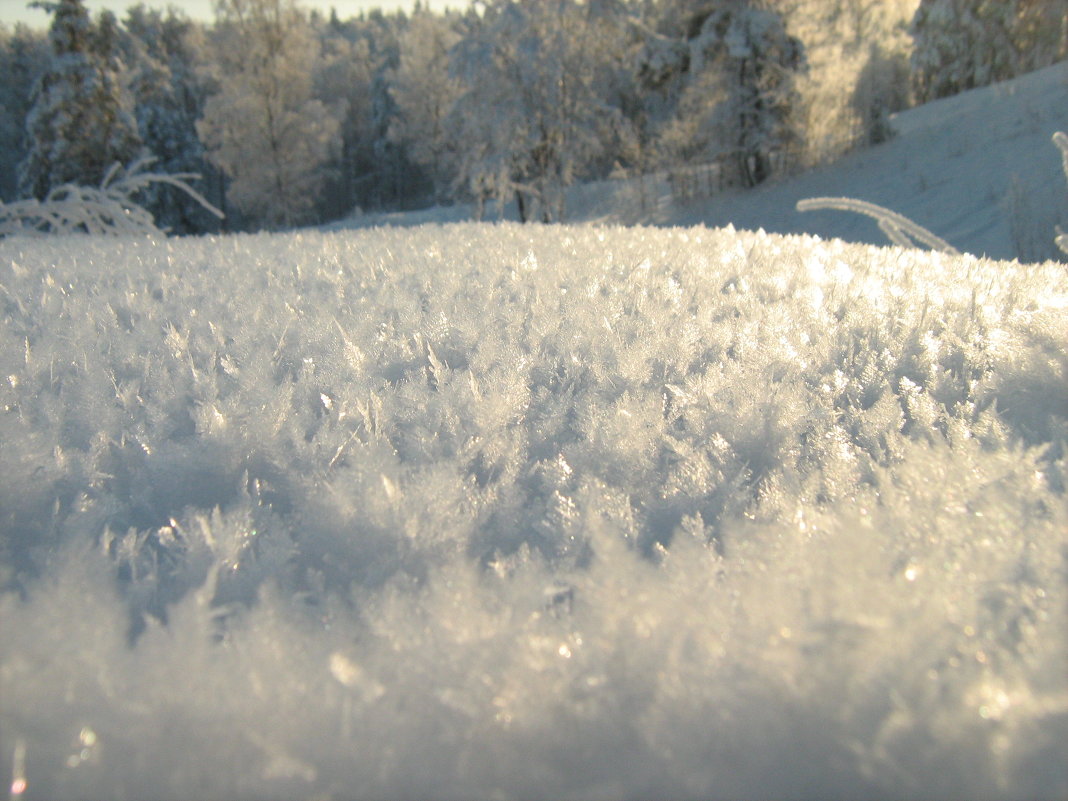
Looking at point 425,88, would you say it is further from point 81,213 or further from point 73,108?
point 81,213

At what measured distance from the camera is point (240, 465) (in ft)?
2.66

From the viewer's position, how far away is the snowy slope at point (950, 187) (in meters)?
8.22

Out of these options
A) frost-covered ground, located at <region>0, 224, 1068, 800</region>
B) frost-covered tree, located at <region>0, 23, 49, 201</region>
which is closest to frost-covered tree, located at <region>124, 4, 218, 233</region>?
frost-covered tree, located at <region>0, 23, 49, 201</region>

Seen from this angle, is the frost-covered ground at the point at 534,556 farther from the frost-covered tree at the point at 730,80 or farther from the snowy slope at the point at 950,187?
the frost-covered tree at the point at 730,80

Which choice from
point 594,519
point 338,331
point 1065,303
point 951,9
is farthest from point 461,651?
point 951,9

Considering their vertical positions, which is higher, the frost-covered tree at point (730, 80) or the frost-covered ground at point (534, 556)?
the frost-covered tree at point (730, 80)

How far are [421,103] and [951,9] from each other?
2129 cm

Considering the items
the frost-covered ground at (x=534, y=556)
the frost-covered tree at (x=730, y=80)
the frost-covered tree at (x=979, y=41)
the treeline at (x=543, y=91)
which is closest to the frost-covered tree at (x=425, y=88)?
the treeline at (x=543, y=91)

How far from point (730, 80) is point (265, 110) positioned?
15.4m

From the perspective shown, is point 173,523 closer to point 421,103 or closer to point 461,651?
point 461,651

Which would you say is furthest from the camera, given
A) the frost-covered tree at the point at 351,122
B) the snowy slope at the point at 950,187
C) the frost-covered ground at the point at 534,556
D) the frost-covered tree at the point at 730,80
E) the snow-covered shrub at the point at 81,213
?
the frost-covered tree at the point at 351,122

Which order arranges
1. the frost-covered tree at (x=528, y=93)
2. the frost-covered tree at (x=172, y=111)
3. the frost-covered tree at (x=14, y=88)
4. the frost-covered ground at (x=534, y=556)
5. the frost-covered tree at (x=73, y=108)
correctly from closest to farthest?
1. the frost-covered ground at (x=534, y=556)
2. the frost-covered tree at (x=528, y=93)
3. the frost-covered tree at (x=73, y=108)
4. the frost-covered tree at (x=172, y=111)
5. the frost-covered tree at (x=14, y=88)

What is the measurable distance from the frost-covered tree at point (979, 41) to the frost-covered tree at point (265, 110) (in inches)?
903

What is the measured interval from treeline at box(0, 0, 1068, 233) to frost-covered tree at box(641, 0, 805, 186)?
1.6 inches
